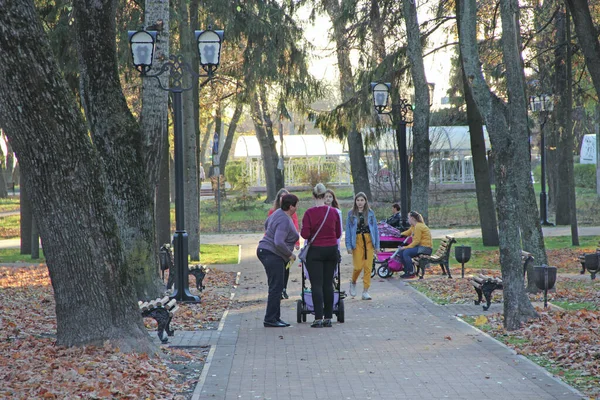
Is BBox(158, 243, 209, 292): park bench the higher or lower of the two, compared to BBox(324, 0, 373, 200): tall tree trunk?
lower

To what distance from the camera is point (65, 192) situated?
8.76m

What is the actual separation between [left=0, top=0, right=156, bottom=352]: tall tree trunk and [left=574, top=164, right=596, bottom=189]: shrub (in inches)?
1952

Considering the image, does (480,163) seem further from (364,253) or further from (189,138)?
(364,253)

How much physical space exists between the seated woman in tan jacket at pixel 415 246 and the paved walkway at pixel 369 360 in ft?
13.4

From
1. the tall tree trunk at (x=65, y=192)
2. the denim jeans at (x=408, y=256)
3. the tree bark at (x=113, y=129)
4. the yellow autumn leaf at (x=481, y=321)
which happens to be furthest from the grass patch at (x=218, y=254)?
the tall tree trunk at (x=65, y=192)

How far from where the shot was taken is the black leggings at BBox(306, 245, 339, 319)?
1183cm

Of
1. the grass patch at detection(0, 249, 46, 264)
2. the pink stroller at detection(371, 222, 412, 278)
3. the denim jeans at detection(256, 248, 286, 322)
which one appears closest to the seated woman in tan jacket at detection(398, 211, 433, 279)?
the pink stroller at detection(371, 222, 412, 278)

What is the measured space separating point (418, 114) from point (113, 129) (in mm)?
11309

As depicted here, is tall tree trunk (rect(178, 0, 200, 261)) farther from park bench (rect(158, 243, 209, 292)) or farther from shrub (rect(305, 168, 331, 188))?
shrub (rect(305, 168, 331, 188))

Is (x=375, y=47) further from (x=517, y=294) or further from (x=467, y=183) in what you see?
(x=467, y=183)

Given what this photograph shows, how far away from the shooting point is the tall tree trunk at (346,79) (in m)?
25.8

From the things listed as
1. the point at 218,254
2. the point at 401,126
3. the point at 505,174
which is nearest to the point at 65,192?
the point at 505,174

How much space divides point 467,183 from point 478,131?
3186 cm

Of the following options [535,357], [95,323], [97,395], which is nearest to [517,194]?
[535,357]
